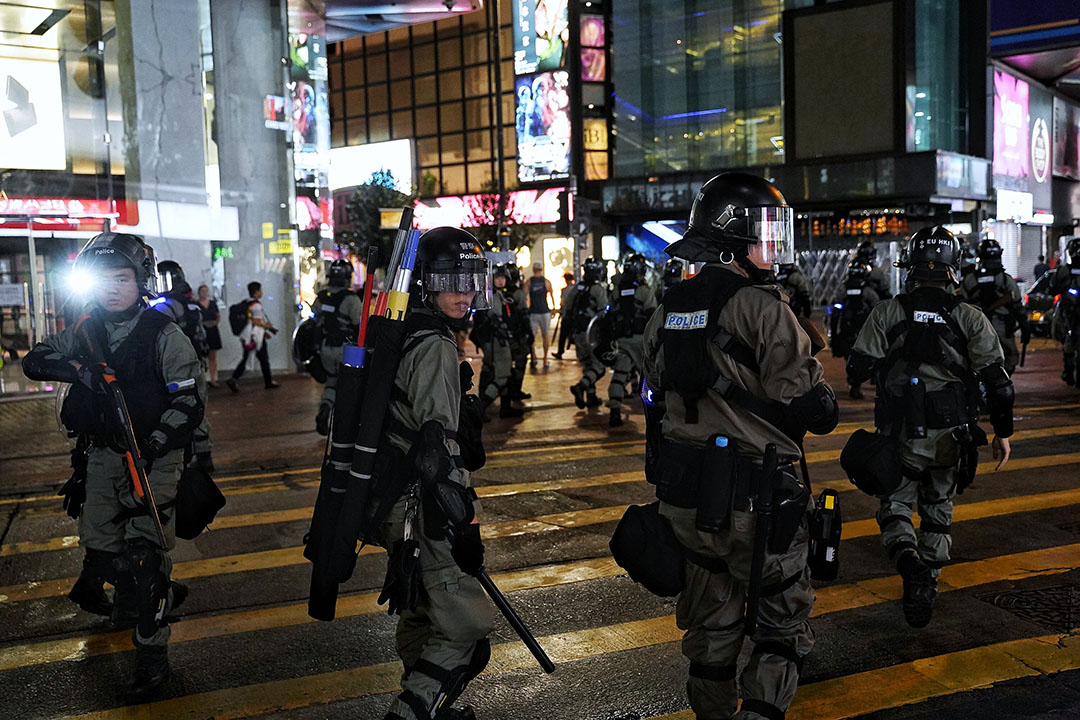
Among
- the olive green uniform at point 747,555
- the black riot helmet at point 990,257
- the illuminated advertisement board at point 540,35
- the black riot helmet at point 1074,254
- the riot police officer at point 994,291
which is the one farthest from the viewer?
the illuminated advertisement board at point 540,35

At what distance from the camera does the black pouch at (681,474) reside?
3426 millimetres

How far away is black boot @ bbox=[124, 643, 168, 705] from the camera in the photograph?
4.35 meters

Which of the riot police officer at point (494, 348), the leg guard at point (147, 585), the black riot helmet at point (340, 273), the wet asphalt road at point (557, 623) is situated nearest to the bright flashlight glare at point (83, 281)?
the leg guard at point (147, 585)

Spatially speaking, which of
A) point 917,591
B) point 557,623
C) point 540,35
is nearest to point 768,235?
point 917,591

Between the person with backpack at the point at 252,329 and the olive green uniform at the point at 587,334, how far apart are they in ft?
18.2

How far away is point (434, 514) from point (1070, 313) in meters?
12.9

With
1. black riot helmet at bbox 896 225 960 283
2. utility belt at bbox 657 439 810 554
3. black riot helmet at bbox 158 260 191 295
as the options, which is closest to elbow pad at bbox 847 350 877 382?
black riot helmet at bbox 896 225 960 283

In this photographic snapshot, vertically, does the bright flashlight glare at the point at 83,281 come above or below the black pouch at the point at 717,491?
above

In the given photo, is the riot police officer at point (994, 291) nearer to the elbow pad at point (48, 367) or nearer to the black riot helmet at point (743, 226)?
the black riot helmet at point (743, 226)

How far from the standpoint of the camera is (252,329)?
1692 cm

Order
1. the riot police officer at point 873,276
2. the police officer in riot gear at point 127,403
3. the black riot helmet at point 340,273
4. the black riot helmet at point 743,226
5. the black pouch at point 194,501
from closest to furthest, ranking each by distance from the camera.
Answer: the black riot helmet at point 743,226 → the police officer in riot gear at point 127,403 → the black pouch at point 194,501 → the black riot helmet at point 340,273 → the riot police officer at point 873,276

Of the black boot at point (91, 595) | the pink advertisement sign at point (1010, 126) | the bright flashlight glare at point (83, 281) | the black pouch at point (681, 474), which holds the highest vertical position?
the pink advertisement sign at point (1010, 126)

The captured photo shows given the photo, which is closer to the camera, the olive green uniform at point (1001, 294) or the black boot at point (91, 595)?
the black boot at point (91, 595)

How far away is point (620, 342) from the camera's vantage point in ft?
40.3
